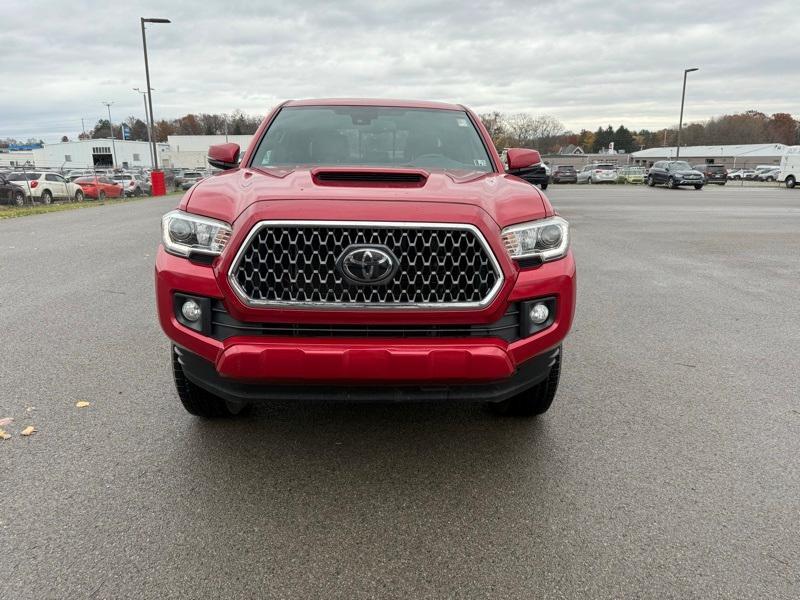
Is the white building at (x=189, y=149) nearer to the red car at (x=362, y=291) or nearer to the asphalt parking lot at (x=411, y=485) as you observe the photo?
the asphalt parking lot at (x=411, y=485)

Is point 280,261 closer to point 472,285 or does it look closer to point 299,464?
point 472,285

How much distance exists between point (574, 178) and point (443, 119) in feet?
157

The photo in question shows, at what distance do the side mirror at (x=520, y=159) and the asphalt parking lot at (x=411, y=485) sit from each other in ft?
4.87

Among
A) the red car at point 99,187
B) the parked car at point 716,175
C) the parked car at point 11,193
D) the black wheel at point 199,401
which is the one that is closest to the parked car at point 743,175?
the parked car at point 716,175

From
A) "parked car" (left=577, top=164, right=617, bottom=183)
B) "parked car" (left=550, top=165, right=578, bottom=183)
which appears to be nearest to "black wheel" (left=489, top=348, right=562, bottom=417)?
"parked car" (left=550, top=165, right=578, bottom=183)

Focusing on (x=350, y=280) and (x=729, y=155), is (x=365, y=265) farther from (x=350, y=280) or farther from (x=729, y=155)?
(x=729, y=155)

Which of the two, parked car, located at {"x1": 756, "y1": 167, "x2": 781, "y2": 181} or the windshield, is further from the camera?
parked car, located at {"x1": 756, "y1": 167, "x2": 781, "y2": 181}

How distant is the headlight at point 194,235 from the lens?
8.75ft

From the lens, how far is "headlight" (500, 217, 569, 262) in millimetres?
2711

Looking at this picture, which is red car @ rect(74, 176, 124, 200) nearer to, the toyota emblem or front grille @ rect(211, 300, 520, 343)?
front grille @ rect(211, 300, 520, 343)

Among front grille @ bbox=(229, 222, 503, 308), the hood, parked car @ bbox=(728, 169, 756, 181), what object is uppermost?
the hood

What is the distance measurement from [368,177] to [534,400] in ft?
4.96

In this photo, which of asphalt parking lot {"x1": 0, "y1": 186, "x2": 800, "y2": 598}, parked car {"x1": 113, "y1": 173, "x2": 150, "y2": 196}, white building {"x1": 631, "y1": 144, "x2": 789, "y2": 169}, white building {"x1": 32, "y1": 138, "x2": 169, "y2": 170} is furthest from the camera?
white building {"x1": 631, "y1": 144, "x2": 789, "y2": 169}

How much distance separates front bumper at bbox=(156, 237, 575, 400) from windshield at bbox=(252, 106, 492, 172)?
4.45 ft
